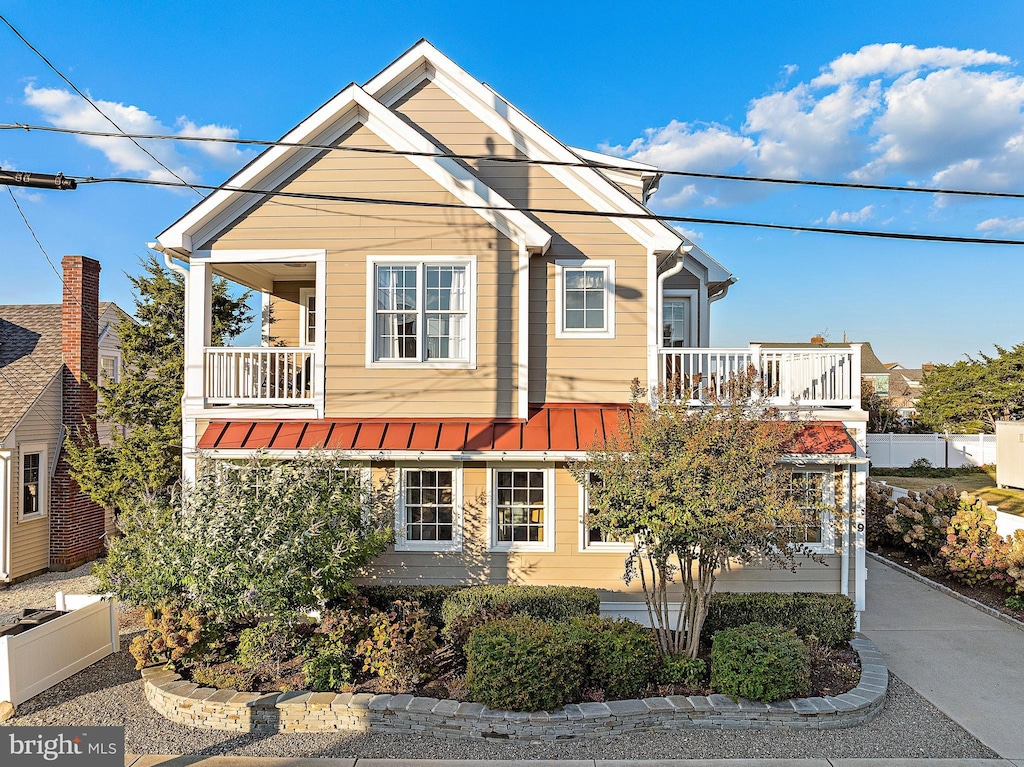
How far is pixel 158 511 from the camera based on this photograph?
29.1 feet

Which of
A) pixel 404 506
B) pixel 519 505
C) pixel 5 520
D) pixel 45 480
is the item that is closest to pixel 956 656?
pixel 519 505

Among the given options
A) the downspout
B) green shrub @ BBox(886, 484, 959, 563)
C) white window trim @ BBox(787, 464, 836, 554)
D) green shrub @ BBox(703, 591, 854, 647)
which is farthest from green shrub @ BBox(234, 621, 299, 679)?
green shrub @ BBox(886, 484, 959, 563)

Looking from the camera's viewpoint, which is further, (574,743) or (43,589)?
(43,589)

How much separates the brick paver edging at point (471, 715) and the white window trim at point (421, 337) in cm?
511

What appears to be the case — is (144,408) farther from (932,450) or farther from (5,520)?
(932,450)

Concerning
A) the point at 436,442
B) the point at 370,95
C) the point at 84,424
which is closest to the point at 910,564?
the point at 436,442

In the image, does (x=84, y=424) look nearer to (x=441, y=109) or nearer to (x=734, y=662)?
(x=441, y=109)

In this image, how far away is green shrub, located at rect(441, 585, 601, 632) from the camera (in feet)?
30.0

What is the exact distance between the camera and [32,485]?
13984mm

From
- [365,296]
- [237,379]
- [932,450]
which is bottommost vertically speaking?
[932,450]

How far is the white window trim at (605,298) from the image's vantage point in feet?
35.6

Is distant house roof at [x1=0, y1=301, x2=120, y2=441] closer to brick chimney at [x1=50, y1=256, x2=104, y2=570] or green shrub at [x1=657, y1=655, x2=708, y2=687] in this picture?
brick chimney at [x1=50, y1=256, x2=104, y2=570]

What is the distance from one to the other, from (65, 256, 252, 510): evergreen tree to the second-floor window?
18.9ft

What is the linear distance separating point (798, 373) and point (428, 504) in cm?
653
